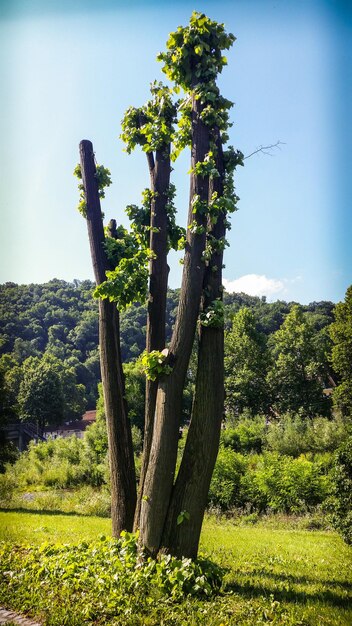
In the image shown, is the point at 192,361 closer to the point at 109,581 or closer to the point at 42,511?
the point at 42,511

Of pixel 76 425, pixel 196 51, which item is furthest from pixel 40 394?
pixel 196 51

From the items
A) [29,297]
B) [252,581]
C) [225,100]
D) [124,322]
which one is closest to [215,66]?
[225,100]

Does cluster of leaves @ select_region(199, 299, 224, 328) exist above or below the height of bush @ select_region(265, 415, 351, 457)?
above

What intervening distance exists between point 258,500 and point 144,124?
16568 millimetres

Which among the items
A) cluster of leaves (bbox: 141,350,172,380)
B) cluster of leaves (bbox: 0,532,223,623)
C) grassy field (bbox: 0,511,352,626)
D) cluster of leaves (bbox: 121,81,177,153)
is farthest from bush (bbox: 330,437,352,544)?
cluster of leaves (bbox: 121,81,177,153)

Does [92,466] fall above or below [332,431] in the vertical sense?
below

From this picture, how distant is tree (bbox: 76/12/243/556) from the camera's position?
6.08m

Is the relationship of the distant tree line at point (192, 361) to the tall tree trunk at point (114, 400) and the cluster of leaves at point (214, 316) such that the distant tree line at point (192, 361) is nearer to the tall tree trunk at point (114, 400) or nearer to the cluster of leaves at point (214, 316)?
the tall tree trunk at point (114, 400)

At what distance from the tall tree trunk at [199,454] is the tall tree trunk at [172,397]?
0.18 meters

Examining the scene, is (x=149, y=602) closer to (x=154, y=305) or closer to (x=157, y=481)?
(x=157, y=481)

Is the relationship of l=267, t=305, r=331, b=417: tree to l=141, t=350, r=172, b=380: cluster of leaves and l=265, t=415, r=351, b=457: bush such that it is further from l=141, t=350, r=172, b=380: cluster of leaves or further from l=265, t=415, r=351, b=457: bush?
l=141, t=350, r=172, b=380: cluster of leaves

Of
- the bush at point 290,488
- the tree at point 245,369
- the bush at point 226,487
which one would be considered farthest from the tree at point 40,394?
the bush at point 290,488

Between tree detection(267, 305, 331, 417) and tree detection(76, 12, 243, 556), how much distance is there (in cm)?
4032

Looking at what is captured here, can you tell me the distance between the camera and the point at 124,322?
2334 inches
